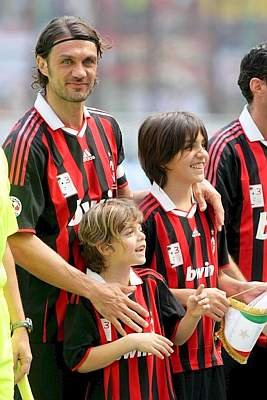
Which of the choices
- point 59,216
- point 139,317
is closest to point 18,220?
point 59,216

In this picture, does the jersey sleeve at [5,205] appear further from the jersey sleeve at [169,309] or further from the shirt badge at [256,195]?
the shirt badge at [256,195]

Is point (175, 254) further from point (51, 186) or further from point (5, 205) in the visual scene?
point (5, 205)

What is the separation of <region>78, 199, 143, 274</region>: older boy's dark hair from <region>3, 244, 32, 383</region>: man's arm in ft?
1.33

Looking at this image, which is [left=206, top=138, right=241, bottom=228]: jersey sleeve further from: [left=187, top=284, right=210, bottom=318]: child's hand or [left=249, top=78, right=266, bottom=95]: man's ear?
[left=187, top=284, right=210, bottom=318]: child's hand

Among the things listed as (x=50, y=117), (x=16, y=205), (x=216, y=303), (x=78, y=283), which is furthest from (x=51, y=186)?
(x=216, y=303)

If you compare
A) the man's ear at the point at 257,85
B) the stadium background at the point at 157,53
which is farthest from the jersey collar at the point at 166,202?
the stadium background at the point at 157,53

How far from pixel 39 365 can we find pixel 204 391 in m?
0.60

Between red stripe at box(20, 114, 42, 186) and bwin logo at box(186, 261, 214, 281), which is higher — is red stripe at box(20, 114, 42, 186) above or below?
above

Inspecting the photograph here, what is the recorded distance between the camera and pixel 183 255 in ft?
13.7

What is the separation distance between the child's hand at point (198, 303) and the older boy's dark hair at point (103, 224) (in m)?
0.31

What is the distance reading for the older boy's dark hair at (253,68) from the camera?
456 centimetres

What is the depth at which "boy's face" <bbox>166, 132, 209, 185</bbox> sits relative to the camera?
4188 millimetres

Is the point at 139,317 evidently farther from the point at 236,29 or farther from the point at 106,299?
the point at 236,29

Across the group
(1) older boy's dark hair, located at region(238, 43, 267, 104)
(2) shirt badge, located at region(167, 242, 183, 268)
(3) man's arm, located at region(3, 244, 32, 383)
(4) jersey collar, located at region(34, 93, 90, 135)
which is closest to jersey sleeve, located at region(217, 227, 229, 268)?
(2) shirt badge, located at region(167, 242, 183, 268)
